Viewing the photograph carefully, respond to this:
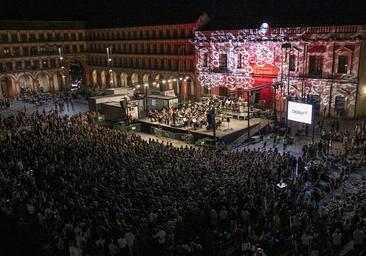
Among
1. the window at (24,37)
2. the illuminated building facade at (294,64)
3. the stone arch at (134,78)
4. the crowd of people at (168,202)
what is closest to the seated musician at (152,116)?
→ the illuminated building facade at (294,64)

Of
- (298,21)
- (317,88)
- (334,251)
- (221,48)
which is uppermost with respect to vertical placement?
(298,21)

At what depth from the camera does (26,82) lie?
2515 inches

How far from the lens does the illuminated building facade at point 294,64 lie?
3338 cm

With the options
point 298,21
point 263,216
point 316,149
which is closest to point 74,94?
point 298,21

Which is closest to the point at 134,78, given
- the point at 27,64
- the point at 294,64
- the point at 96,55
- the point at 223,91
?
the point at 96,55

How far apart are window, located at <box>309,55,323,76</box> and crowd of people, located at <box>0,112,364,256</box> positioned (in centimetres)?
1467

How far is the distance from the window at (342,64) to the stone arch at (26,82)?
51293 millimetres

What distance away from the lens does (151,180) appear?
1791cm

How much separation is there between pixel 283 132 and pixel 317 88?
340 inches

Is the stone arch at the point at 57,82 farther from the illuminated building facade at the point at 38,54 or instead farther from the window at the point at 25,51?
the window at the point at 25,51

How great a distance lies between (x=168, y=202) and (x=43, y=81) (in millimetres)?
57601

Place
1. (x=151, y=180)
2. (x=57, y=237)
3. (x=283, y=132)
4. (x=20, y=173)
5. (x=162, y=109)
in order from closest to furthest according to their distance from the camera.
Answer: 1. (x=57, y=237)
2. (x=151, y=180)
3. (x=20, y=173)
4. (x=283, y=132)
5. (x=162, y=109)

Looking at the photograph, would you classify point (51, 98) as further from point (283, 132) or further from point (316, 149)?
point (316, 149)

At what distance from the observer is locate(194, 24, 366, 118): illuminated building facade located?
33.4 meters
